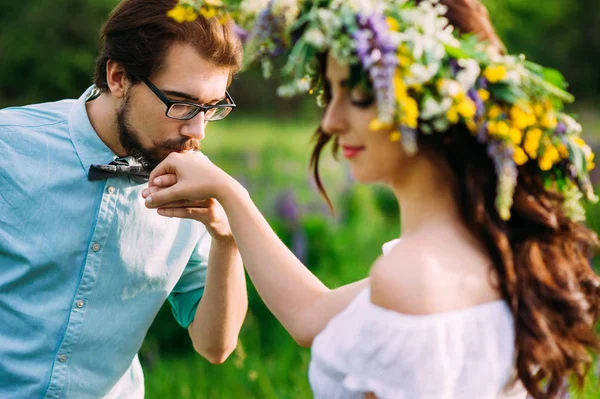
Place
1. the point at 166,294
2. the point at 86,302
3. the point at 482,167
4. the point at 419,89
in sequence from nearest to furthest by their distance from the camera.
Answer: the point at 419,89 → the point at 482,167 → the point at 86,302 → the point at 166,294

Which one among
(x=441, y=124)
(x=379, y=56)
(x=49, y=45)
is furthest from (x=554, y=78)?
(x=49, y=45)

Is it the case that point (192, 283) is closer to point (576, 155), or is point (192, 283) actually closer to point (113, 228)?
point (113, 228)

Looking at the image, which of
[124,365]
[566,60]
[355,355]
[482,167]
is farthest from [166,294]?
[566,60]

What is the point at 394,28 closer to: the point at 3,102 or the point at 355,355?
the point at 355,355

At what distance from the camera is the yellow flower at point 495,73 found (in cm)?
154

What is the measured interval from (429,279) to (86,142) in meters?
1.36

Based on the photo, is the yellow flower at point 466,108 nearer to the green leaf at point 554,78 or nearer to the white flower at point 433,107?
the white flower at point 433,107

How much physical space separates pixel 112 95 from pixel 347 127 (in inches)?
50.1

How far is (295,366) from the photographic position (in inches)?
164

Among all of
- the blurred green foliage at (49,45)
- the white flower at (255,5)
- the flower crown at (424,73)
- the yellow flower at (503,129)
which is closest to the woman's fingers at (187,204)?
the flower crown at (424,73)

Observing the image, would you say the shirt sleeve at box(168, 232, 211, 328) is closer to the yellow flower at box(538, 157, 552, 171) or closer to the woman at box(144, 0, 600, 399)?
the woman at box(144, 0, 600, 399)

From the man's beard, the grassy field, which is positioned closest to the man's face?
the man's beard

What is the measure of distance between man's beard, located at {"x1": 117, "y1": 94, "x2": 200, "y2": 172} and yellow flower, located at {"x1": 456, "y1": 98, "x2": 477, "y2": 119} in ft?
4.09

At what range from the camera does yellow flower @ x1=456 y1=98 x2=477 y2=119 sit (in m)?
1.51
